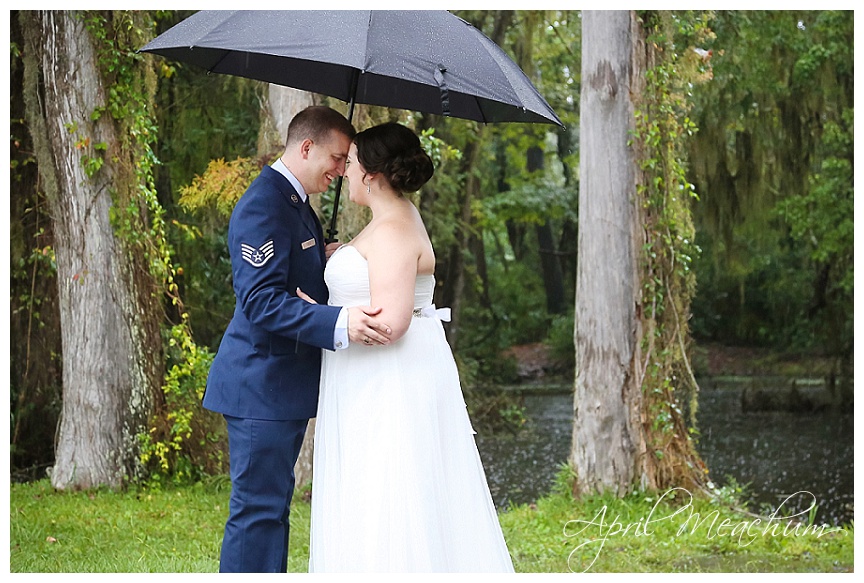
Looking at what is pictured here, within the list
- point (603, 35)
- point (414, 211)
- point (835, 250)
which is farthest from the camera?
point (835, 250)

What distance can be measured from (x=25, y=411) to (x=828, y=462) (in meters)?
8.13

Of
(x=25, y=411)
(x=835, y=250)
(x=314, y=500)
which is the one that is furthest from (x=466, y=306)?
(x=314, y=500)

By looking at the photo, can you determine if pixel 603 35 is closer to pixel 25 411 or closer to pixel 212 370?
pixel 212 370

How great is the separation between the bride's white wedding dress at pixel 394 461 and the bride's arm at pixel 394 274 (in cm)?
8

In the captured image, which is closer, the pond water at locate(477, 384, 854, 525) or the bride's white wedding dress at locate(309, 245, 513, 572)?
the bride's white wedding dress at locate(309, 245, 513, 572)

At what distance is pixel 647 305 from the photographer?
239 inches

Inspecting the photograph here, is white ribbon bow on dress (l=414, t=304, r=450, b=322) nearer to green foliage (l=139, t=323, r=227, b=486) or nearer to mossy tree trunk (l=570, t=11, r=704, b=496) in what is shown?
mossy tree trunk (l=570, t=11, r=704, b=496)

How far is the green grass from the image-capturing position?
15.9ft

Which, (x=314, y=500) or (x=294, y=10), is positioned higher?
(x=294, y=10)

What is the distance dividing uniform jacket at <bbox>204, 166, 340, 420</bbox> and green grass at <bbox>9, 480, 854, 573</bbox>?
1.55 m

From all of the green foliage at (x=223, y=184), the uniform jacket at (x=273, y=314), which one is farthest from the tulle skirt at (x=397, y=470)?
the green foliage at (x=223, y=184)

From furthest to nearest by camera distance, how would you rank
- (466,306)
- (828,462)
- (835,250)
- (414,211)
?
(466,306) < (835,250) < (828,462) < (414,211)

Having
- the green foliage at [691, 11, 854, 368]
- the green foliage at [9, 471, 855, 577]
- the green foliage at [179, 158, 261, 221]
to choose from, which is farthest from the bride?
the green foliage at [691, 11, 854, 368]

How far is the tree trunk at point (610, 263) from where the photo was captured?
6.02 meters
